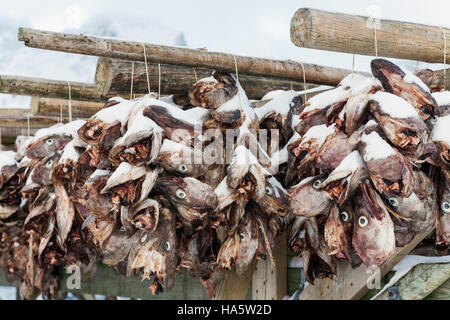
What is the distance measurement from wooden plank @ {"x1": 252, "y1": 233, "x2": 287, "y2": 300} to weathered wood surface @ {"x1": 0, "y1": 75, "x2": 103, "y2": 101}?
101cm

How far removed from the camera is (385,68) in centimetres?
153

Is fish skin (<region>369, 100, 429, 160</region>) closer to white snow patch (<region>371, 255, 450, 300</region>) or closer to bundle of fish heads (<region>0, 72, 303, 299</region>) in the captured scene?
bundle of fish heads (<region>0, 72, 303, 299</region>)

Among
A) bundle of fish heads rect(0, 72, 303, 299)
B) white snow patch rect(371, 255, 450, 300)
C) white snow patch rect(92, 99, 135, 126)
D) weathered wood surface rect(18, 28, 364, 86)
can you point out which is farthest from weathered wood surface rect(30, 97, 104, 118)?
white snow patch rect(371, 255, 450, 300)

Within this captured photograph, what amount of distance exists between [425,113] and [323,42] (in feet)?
1.10

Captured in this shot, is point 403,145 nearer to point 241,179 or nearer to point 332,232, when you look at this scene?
point 332,232

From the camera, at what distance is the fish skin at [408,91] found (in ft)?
4.89

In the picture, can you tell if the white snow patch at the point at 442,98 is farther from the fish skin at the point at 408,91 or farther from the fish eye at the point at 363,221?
the fish eye at the point at 363,221

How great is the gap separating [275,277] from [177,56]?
101 centimetres

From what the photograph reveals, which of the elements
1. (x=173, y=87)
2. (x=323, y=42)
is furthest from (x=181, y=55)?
(x=323, y=42)

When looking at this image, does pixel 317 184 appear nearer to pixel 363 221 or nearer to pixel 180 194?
pixel 363 221

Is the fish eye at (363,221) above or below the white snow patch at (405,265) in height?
above

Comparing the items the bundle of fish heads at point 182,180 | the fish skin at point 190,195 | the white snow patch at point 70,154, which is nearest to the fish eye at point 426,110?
the bundle of fish heads at point 182,180

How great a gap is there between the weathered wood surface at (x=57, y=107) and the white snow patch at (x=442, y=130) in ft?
5.72

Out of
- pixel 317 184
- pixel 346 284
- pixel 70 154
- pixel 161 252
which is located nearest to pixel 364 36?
pixel 317 184
